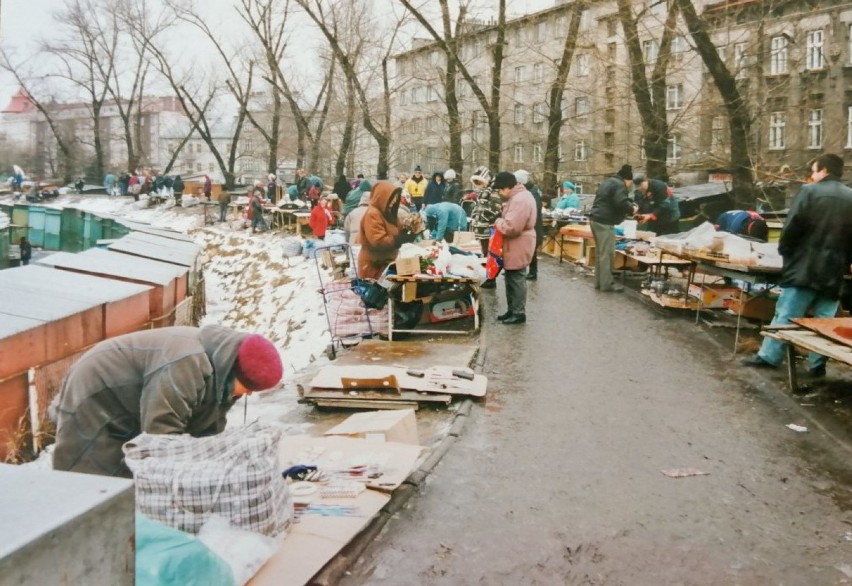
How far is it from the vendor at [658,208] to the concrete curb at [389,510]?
9.48 metres

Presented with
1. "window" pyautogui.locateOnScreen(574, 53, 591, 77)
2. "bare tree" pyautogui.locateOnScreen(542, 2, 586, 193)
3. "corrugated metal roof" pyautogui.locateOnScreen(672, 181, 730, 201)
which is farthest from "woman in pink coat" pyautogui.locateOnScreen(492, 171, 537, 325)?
"corrugated metal roof" pyautogui.locateOnScreen(672, 181, 730, 201)

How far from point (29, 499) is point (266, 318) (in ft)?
47.9

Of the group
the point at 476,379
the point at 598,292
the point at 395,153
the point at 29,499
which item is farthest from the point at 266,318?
the point at 395,153

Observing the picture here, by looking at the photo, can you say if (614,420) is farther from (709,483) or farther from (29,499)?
(29,499)

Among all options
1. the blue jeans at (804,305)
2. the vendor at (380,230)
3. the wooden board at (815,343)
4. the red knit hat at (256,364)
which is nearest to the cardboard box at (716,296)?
the blue jeans at (804,305)

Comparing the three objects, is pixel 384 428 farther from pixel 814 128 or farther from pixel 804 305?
pixel 814 128

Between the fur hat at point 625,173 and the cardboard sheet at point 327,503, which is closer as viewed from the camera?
the cardboard sheet at point 327,503

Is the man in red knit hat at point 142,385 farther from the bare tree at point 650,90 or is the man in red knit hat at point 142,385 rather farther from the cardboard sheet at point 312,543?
the bare tree at point 650,90

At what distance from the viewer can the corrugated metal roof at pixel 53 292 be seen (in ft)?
30.9

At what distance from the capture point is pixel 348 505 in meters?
4.48

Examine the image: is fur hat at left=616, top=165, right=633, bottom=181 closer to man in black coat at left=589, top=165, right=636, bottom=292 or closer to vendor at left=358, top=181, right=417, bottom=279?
man in black coat at left=589, top=165, right=636, bottom=292

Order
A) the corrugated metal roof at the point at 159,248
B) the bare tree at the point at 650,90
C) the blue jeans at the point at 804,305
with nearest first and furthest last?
the blue jeans at the point at 804,305 < the corrugated metal roof at the point at 159,248 < the bare tree at the point at 650,90

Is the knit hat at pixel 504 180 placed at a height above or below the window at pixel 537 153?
below

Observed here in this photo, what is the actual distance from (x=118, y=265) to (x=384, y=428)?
32.3ft
